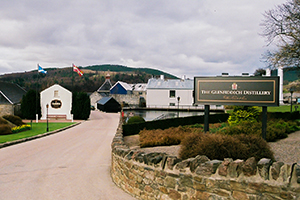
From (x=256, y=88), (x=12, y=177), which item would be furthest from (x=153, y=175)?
(x=256, y=88)

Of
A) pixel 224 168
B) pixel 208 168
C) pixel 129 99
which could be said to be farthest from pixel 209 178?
pixel 129 99

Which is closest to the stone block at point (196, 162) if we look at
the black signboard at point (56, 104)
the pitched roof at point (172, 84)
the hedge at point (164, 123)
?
the hedge at point (164, 123)

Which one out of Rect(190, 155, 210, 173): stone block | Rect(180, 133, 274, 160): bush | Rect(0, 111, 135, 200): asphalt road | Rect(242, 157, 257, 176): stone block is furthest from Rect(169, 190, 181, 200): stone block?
Rect(180, 133, 274, 160): bush

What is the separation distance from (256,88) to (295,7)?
27.9ft

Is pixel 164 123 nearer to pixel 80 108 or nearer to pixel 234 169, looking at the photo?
pixel 234 169

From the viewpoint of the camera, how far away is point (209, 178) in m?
4.90

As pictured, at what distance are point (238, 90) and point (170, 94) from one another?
39107 mm

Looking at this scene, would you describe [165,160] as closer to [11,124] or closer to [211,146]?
[211,146]

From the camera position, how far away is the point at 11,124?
2469 cm

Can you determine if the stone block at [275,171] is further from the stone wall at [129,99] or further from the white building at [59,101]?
the stone wall at [129,99]

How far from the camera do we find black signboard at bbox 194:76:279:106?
11172 mm

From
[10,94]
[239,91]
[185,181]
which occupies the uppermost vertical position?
[239,91]

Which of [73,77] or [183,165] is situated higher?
[73,77]

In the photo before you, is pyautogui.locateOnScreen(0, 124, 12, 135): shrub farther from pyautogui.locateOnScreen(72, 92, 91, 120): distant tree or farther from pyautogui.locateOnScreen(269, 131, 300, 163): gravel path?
pyautogui.locateOnScreen(269, 131, 300, 163): gravel path
